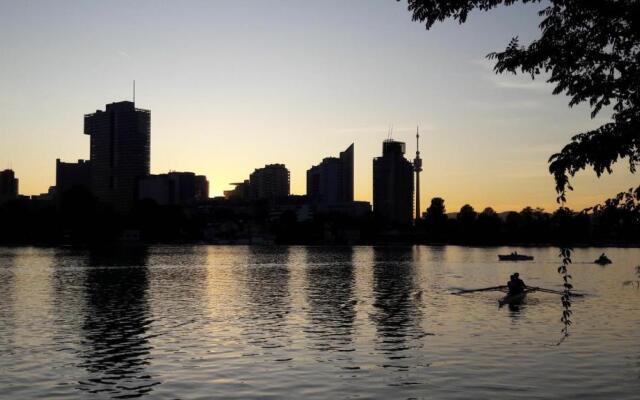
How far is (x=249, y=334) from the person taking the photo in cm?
4306

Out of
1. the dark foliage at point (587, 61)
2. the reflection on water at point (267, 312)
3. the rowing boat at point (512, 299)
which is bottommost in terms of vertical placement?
the reflection on water at point (267, 312)

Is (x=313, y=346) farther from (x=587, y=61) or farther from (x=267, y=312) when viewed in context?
(x=587, y=61)

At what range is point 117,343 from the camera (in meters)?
39.1

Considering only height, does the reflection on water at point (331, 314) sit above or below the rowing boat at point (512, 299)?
below

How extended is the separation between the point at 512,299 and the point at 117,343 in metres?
36.3

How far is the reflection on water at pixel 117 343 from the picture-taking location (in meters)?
28.2

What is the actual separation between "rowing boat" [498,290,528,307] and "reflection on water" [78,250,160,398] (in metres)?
30.2

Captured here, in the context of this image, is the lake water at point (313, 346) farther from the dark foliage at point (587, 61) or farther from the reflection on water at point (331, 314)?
the dark foliage at point (587, 61)

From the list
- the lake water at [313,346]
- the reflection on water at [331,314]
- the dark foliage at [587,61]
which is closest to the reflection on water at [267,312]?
the lake water at [313,346]

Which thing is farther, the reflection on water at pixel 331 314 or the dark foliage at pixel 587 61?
the reflection on water at pixel 331 314

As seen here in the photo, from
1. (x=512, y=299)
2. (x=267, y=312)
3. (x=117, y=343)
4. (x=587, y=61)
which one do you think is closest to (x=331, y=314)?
(x=267, y=312)

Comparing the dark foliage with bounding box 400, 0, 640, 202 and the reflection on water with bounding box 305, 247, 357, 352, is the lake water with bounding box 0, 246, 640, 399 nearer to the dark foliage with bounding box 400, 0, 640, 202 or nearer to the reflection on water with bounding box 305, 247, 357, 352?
the reflection on water with bounding box 305, 247, 357, 352

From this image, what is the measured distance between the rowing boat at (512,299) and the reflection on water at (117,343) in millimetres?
30188

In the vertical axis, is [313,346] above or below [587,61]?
below
